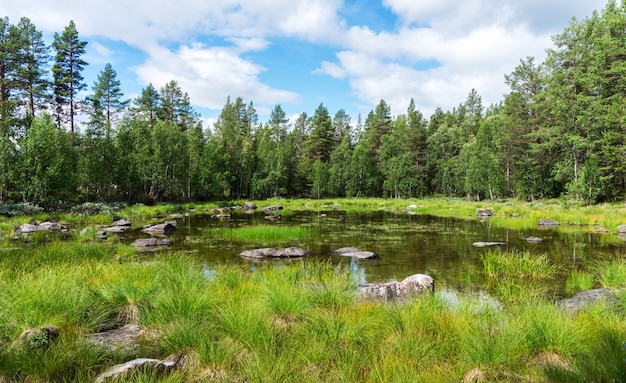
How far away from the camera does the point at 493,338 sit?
4.67 meters

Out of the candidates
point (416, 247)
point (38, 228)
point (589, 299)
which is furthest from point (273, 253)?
point (38, 228)

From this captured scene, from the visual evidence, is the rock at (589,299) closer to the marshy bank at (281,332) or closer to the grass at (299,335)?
the marshy bank at (281,332)

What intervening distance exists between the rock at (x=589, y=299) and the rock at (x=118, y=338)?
746 centimetres

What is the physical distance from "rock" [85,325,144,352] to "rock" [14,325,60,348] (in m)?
0.43

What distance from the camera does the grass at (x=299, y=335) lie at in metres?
4.07

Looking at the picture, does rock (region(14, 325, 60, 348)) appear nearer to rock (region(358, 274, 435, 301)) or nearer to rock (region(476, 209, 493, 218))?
rock (region(358, 274, 435, 301))

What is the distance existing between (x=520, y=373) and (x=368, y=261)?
9.79 meters

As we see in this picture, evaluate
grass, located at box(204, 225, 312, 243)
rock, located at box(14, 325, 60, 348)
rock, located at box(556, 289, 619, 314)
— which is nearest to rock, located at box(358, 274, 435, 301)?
rock, located at box(556, 289, 619, 314)

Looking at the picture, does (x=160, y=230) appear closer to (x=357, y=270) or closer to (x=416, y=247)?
(x=357, y=270)

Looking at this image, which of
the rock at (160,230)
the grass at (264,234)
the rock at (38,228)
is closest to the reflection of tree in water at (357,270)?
the grass at (264,234)

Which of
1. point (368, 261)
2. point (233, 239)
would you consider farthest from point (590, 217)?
point (233, 239)

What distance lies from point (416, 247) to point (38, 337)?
15.5m

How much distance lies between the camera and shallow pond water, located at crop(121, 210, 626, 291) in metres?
12.5

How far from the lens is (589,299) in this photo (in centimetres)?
770
